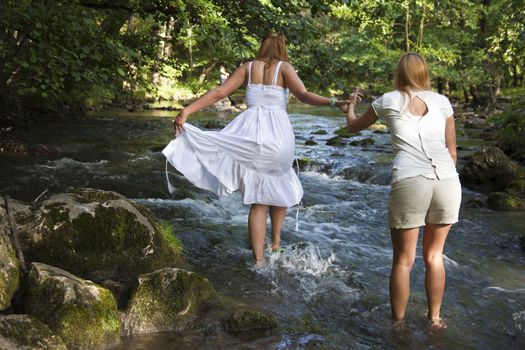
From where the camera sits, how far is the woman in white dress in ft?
16.7

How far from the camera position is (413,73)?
391 centimetres

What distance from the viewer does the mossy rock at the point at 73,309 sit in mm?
3490

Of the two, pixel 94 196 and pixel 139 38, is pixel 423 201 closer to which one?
pixel 94 196

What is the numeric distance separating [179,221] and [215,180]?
7.46 feet

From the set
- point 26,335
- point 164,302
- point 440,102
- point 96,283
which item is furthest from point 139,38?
point 26,335

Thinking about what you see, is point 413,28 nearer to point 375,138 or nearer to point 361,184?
point 375,138

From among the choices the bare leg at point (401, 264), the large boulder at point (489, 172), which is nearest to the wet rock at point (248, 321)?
the bare leg at point (401, 264)

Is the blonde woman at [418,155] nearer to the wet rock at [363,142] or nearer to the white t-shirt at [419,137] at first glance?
the white t-shirt at [419,137]

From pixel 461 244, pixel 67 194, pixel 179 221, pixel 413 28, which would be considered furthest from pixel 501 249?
pixel 413 28

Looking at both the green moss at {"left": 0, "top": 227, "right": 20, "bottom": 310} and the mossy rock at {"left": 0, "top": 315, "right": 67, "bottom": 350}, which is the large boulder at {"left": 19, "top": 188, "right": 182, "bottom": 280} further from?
the mossy rock at {"left": 0, "top": 315, "right": 67, "bottom": 350}

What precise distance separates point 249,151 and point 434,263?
2.01 meters

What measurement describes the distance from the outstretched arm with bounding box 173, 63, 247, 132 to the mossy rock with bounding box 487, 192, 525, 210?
594 centimetres

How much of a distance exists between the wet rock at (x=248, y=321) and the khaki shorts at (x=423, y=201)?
3.94 ft

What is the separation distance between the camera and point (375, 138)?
18.4 m
